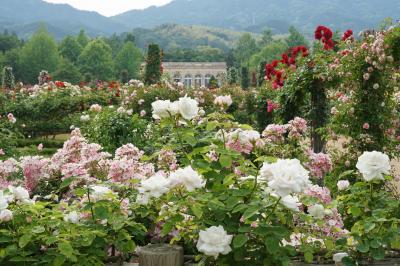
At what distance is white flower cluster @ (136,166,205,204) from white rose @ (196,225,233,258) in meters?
0.18

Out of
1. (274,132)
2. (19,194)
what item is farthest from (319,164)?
(19,194)

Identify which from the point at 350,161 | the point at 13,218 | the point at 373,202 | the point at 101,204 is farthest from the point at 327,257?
the point at 350,161

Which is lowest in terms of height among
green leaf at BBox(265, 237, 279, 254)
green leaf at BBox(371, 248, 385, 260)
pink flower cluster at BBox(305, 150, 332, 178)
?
pink flower cluster at BBox(305, 150, 332, 178)

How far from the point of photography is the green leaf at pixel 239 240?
2.00 meters

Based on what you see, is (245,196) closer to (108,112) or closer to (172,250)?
(172,250)

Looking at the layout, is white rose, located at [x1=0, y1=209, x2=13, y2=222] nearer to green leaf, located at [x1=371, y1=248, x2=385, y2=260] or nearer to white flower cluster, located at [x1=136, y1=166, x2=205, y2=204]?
white flower cluster, located at [x1=136, y1=166, x2=205, y2=204]

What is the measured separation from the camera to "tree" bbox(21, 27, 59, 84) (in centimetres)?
5947

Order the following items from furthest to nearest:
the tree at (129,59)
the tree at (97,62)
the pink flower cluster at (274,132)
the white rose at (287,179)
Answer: the tree at (129,59) → the tree at (97,62) → the pink flower cluster at (274,132) → the white rose at (287,179)

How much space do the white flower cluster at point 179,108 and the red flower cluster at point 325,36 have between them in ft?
17.3

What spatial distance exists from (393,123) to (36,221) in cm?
495

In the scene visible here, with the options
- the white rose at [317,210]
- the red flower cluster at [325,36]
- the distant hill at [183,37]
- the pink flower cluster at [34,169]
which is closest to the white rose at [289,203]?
the white rose at [317,210]

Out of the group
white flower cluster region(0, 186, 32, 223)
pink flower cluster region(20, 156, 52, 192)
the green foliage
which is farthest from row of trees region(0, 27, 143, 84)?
white flower cluster region(0, 186, 32, 223)

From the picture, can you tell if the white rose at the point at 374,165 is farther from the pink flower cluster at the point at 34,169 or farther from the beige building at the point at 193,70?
the beige building at the point at 193,70

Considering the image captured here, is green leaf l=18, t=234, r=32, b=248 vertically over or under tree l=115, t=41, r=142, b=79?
over
